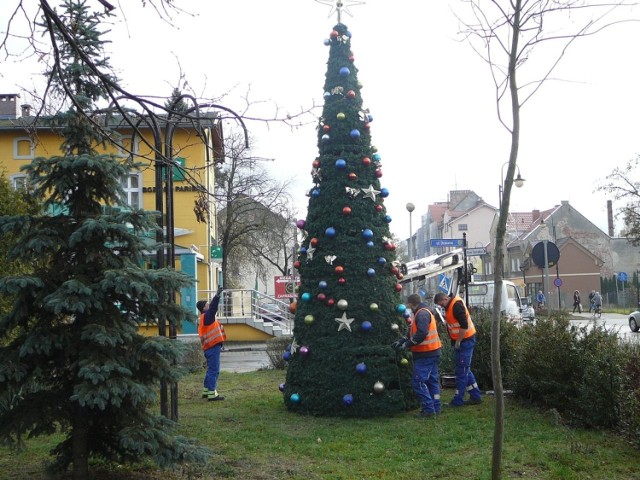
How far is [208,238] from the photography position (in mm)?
31125

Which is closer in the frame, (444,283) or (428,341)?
(428,341)

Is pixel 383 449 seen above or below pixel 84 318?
below

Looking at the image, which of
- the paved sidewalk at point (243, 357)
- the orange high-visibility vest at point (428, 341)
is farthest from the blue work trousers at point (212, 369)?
the paved sidewalk at point (243, 357)

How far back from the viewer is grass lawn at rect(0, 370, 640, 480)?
6832mm

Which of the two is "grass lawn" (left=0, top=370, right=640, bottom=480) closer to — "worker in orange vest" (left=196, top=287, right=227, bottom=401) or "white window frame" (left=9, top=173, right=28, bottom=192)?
"worker in orange vest" (left=196, top=287, right=227, bottom=401)

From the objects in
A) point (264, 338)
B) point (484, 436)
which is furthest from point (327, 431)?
point (264, 338)

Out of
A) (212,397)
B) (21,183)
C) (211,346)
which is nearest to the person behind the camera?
(21,183)

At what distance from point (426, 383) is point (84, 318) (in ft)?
18.2

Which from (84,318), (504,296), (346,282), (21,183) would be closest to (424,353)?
(346,282)

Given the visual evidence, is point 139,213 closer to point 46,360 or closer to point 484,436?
point 46,360

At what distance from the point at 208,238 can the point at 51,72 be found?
80.4ft

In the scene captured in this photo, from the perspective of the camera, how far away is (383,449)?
7.90 m

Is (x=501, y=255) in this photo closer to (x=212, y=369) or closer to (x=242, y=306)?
(x=212, y=369)

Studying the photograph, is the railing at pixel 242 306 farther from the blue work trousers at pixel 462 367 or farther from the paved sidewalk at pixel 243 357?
the blue work trousers at pixel 462 367
